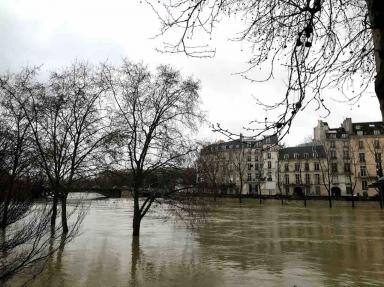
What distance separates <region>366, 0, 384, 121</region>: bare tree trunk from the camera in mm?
3467

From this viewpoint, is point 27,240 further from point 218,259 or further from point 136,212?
point 136,212

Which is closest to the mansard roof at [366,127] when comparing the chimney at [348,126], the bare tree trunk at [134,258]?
the chimney at [348,126]

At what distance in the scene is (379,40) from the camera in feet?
11.6

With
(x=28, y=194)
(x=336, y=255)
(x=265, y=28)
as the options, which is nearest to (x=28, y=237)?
(x=28, y=194)

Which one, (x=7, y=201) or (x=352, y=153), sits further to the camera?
(x=352, y=153)

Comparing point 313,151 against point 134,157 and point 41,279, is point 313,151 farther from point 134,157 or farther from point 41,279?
point 41,279

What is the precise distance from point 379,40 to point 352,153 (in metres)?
91.2

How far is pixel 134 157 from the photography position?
25.5 m

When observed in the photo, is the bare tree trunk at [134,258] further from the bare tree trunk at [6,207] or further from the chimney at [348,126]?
the chimney at [348,126]

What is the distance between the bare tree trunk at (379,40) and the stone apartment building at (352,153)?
91091mm

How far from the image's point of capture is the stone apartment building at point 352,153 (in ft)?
300

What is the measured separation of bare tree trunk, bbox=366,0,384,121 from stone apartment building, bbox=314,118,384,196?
299 feet

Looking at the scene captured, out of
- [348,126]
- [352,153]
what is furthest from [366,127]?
[352,153]

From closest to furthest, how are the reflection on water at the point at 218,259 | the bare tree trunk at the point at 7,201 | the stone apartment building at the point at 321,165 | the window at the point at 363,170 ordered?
1. the bare tree trunk at the point at 7,201
2. the reflection on water at the point at 218,259
3. the stone apartment building at the point at 321,165
4. the window at the point at 363,170
